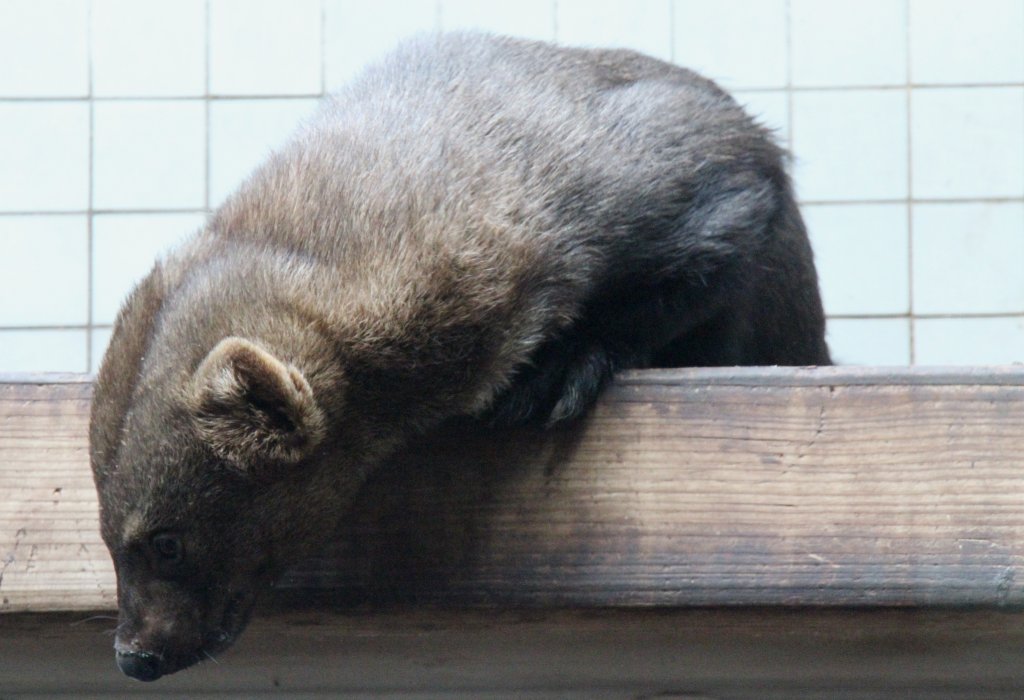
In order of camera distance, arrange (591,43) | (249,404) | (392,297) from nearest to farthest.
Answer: (249,404), (392,297), (591,43)

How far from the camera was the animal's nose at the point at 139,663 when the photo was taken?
4.33ft

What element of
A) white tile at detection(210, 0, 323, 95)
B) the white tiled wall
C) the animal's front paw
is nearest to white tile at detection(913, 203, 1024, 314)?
the white tiled wall

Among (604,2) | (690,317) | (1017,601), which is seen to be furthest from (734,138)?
(604,2)

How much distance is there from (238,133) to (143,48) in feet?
1.13

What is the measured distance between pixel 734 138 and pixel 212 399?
2.85ft

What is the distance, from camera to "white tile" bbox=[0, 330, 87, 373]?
3.50 meters

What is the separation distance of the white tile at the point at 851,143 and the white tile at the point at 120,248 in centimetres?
165

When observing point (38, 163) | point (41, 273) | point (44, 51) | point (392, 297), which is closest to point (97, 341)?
point (41, 273)

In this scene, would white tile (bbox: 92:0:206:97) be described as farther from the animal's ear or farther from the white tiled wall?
the animal's ear

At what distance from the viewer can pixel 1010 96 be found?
3.44 metres

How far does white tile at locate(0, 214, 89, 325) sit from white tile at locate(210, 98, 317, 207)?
42 cm

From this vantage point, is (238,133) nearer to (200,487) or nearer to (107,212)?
(107,212)

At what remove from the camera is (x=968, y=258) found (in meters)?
3.45

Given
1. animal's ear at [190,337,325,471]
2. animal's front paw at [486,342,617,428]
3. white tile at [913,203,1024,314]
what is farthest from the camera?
white tile at [913,203,1024,314]
